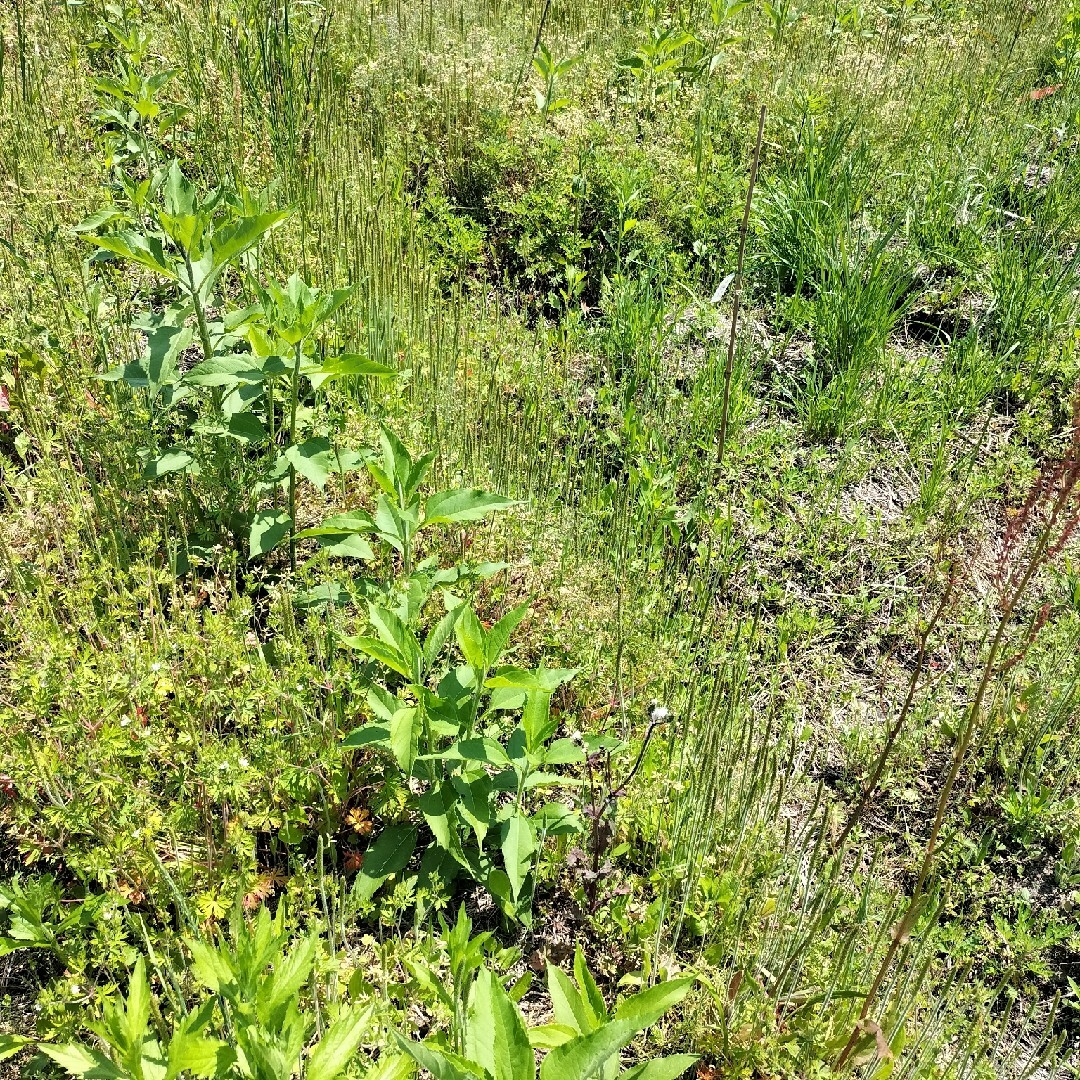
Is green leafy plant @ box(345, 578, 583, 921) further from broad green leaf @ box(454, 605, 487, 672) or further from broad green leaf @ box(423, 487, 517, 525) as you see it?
broad green leaf @ box(423, 487, 517, 525)

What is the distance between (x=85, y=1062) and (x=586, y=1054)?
93 centimetres

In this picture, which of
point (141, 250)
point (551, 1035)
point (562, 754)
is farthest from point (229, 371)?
point (551, 1035)

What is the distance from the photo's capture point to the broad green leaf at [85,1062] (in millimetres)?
1564

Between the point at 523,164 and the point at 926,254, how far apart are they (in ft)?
6.93

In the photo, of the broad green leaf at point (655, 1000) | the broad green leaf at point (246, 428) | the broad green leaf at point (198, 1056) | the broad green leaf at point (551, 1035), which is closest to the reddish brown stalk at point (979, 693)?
the broad green leaf at point (655, 1000)

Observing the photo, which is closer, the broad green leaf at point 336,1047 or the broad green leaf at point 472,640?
the broad green leaf at point 336,1047

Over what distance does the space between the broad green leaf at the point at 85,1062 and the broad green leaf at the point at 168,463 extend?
155 centimetres

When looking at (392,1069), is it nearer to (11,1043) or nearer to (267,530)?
(11,1043)

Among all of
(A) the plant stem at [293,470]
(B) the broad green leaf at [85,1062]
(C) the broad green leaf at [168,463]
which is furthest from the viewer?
(C) the broad green leaf at [168,463]

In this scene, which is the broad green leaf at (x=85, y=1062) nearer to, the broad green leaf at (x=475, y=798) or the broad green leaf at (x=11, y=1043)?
the broad green leaf at (x=11, y=1043)

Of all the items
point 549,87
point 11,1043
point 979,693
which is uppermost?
point 549,87

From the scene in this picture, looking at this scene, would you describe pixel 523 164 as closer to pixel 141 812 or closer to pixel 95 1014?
pixel 141 812

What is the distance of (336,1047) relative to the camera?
156cm

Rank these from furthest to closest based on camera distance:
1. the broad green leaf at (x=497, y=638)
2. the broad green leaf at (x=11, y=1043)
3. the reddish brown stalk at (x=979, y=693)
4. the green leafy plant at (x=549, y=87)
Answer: the green leafy plant at (x=549, y=87) → the broad green leaf at (x=497, y=638) → the broad green leaf at (x=11, y=1043) → the reddish brown stalk at (x=979, y=693)
